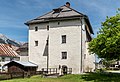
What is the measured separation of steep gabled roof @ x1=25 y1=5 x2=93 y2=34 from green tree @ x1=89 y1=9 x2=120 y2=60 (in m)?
12.8

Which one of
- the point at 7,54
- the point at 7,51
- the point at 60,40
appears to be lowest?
the point at 7,54

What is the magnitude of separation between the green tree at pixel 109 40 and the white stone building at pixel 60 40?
1089 cm

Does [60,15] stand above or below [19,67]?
above

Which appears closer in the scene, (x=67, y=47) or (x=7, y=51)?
(x=67, y=47)

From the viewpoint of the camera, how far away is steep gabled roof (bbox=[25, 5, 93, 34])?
38628 millimetres

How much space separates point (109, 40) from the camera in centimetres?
2267

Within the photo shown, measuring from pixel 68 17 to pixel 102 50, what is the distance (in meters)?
15.7

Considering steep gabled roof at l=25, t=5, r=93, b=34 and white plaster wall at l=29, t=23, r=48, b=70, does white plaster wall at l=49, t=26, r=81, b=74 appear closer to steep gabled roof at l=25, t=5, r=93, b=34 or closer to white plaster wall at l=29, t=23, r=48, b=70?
white plaster wall at l=29, t=23, r=48, b=70

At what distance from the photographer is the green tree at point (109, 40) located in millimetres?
22500

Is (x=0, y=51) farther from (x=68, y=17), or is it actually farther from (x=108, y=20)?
(x=108, y=20)

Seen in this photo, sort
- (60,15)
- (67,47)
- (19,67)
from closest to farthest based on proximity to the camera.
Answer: (19,67), (67,47), (60,15)

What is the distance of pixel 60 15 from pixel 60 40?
17.0 feet

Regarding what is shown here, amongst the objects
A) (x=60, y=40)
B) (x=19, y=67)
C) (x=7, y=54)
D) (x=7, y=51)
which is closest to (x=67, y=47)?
(x=60, y=40)

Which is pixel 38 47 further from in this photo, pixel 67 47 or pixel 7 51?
pixel 7 51
